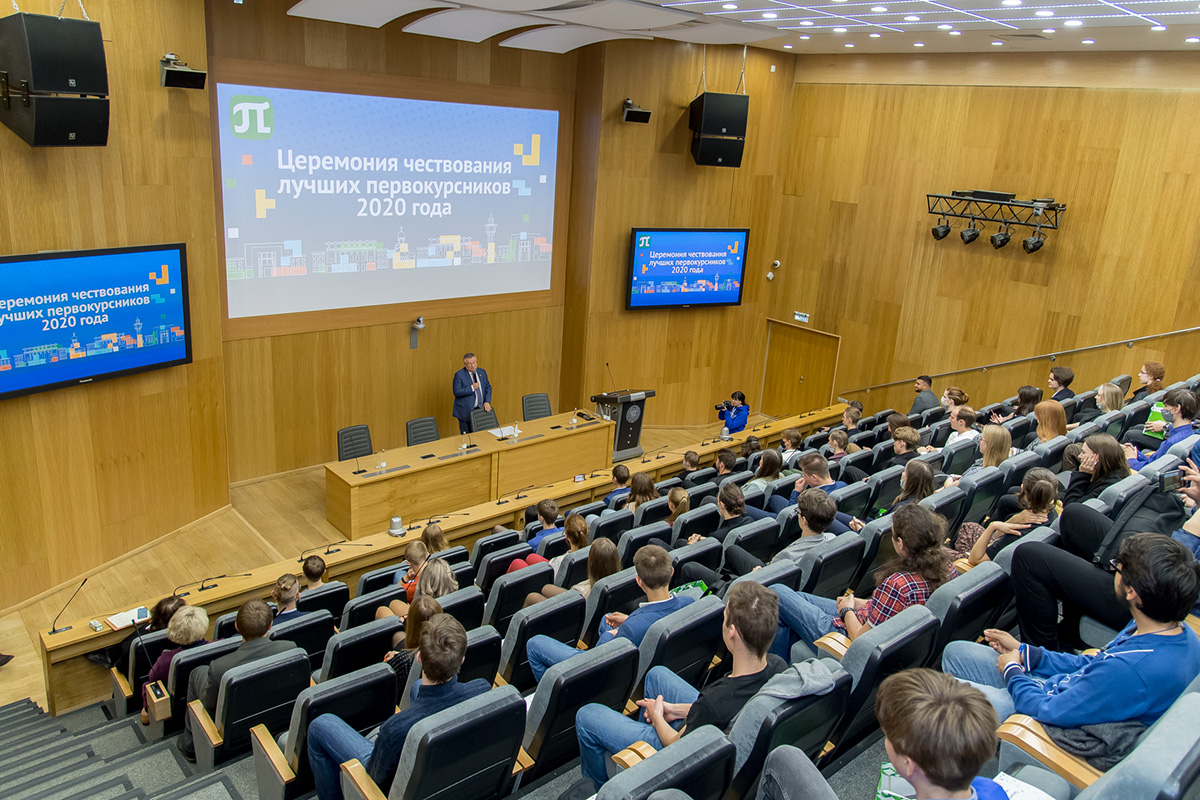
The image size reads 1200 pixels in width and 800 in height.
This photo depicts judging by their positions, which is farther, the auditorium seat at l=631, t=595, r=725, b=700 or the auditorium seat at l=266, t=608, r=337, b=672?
the auditorium seat at l=266, t=608, r=337, b=672

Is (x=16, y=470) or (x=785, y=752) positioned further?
(x=16, y=470)

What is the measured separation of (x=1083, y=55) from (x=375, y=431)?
8.31 meters

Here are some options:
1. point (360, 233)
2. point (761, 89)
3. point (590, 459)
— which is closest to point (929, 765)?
point (590, 459)

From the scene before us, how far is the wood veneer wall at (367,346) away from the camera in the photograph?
25.1ft

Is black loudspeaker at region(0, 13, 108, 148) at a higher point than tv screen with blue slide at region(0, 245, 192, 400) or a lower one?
higher

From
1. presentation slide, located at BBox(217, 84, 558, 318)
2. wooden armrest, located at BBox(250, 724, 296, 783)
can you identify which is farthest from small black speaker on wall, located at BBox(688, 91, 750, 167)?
wooden armrest, located at BBox(250, 724, 296, 783)

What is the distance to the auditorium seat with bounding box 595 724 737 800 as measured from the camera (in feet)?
6.79

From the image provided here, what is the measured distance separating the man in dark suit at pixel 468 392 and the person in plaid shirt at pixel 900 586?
19.6ft

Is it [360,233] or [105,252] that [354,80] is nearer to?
[360,233]

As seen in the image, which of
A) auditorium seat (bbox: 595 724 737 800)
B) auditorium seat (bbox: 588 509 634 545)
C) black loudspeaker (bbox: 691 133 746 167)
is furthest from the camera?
black loudspeaker (bbox: 691 133 746 167)

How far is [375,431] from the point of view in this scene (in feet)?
30.1

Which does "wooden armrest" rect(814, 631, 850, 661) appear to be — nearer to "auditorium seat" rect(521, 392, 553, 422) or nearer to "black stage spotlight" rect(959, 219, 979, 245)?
"auditorium seat" rect(521, 392, 553, 422)

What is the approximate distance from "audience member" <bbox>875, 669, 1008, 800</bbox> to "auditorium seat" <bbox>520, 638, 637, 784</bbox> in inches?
50.3

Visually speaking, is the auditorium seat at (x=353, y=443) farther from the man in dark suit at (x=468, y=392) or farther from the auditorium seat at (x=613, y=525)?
the auditorium seat at (x=613, y=525)
